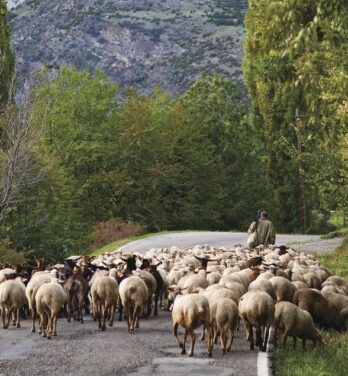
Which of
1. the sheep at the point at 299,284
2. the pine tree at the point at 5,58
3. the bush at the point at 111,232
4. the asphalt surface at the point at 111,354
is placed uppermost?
the pine tree at the point at 5,58

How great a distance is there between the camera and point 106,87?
61656mm

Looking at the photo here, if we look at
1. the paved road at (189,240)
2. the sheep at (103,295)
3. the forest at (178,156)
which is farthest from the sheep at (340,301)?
the forest at (178,156)

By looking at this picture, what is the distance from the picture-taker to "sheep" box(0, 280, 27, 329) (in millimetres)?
15359

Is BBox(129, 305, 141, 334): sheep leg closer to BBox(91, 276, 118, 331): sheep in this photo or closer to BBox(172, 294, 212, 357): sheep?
BBox(91, 276, 118, 331): sheep

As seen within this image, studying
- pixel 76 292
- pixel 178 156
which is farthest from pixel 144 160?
pixel 76 292

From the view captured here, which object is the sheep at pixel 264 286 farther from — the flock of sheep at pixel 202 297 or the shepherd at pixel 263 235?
the shepherd at pixel 263 235

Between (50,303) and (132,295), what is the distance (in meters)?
1.60

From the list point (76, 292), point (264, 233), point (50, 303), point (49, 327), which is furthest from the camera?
point (264, 233)

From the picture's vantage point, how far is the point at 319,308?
14492mm

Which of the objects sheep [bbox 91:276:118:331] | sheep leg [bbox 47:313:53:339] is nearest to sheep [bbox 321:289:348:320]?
sheep [bbox 91:276:118:331]

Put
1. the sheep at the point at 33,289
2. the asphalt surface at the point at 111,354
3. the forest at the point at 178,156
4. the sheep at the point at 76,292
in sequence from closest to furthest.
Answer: the asphalt surface at the point at 111,354 → the sheep at the point at 33,289 → the sheep at the point at 76,292 → the forest at the point at 178,156

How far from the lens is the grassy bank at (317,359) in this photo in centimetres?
1145

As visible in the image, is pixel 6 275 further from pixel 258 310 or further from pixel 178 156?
pixel 178 156

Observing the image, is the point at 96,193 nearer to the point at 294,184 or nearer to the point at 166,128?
the point at 166,128
